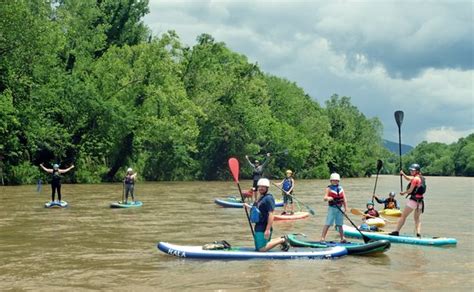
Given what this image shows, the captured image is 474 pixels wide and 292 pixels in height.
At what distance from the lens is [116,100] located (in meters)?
45.7

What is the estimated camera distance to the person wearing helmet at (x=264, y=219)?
10.9 metres

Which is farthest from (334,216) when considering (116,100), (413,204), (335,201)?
(116,100)

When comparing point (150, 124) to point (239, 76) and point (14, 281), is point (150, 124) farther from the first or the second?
point (14, 281)

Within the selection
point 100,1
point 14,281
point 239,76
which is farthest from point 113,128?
point 14,281

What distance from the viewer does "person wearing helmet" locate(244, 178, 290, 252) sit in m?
10.9

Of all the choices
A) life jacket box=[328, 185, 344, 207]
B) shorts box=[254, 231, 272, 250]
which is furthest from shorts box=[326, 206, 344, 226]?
shorts box=[254, 231, 272, 250]

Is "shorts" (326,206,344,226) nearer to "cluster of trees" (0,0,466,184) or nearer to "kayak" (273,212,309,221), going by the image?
"kayak" (273,212,309,221)

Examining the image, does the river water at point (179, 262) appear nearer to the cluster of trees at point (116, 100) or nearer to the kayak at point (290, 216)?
the kayak at point (290, 216)

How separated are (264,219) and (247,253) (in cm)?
75

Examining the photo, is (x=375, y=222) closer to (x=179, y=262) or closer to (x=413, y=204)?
(x=413, y=204)

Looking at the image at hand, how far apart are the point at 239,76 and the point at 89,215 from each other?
44.0 metres

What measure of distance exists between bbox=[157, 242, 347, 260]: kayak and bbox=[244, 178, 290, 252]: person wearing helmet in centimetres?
17

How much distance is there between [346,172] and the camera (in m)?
85.4

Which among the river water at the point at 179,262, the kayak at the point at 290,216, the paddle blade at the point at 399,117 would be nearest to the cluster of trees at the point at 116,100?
the river water at the point at 179,262
